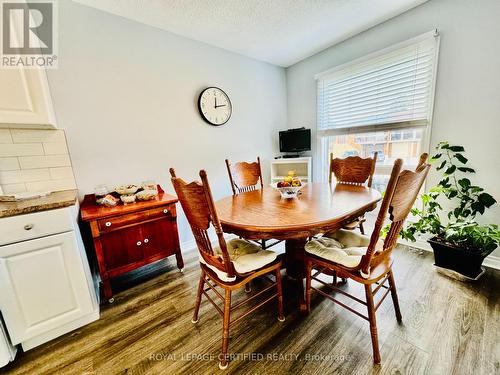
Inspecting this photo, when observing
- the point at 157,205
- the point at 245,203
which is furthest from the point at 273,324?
the point at 157,205

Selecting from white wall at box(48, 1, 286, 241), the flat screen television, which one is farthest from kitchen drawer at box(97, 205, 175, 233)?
the flat screen television

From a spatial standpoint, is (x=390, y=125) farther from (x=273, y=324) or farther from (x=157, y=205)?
(x=157, y=205)

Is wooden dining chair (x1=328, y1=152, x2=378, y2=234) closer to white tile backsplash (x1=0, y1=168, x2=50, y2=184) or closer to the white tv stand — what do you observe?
the white tv stand

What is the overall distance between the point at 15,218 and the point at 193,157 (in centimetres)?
165

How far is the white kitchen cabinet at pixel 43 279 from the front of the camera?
1.24 metres

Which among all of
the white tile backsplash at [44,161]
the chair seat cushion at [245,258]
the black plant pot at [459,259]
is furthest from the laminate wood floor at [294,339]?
the white tile backsplash at [44,161]

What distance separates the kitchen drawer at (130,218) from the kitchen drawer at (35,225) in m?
0.29

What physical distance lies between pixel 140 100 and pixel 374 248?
2.43 meters

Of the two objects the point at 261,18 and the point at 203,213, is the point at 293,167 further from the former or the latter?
the point at 203,213

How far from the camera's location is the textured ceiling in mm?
1907

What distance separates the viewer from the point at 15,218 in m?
1.22

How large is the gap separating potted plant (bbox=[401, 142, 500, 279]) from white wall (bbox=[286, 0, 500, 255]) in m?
0.12

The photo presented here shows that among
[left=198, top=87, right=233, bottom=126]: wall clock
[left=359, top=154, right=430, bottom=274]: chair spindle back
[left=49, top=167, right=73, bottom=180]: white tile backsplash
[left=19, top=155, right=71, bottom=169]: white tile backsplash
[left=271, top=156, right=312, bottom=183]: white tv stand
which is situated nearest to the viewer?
[left=359, top=154, right=430, bottom=274]: chair spindle back

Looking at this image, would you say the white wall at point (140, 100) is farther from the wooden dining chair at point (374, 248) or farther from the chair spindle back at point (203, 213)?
the wooden dining chair at point (374, 248)
